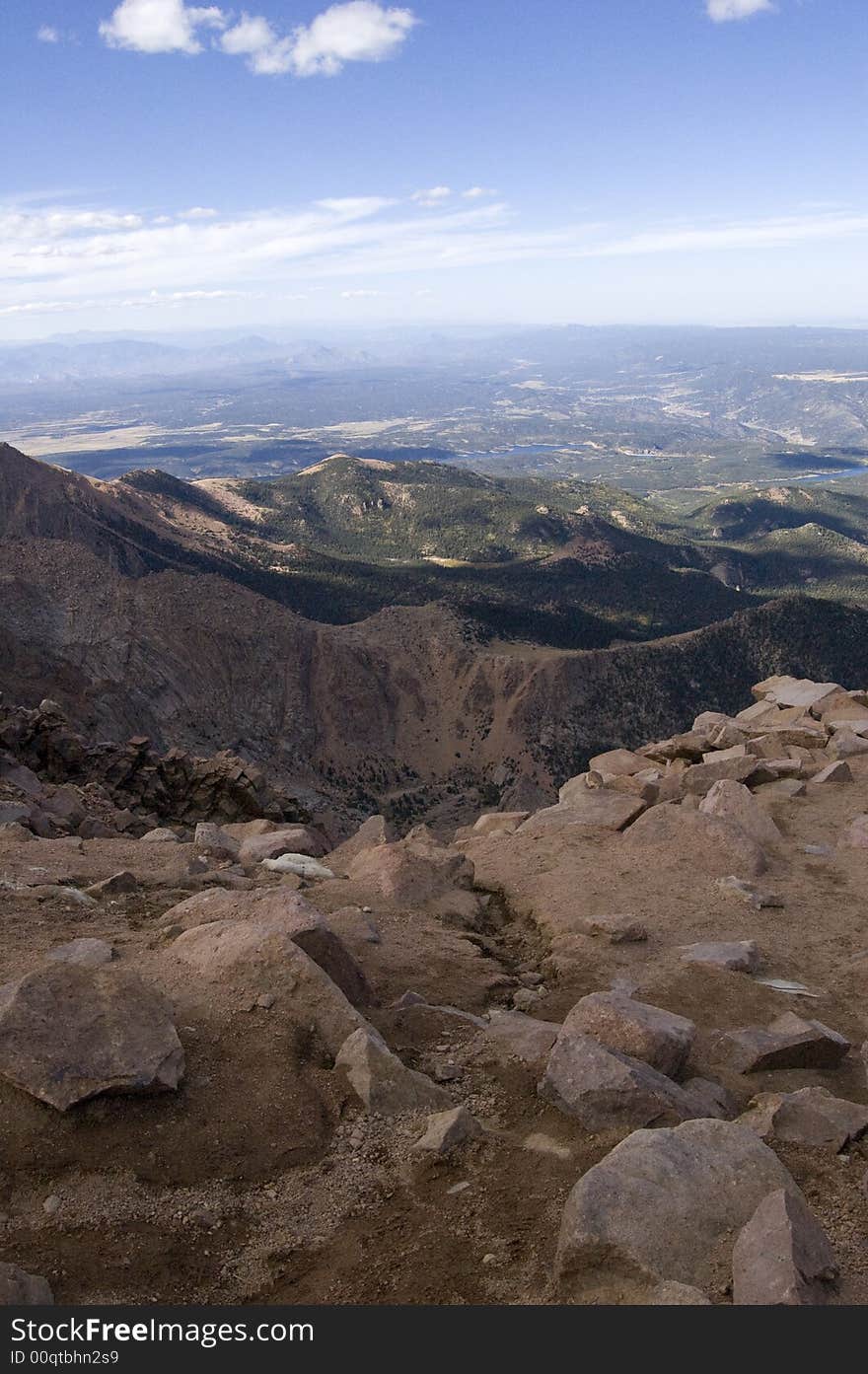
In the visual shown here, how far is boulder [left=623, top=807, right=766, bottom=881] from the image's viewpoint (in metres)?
17.1

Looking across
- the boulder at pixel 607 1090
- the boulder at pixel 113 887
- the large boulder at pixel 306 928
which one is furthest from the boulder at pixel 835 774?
the boulder at pixel 113 887

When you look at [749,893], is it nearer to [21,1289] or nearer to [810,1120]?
[810,1120]

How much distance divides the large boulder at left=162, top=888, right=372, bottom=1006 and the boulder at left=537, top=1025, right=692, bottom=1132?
110 inches

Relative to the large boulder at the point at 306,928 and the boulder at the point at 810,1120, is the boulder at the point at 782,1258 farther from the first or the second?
the large boulder at the point at 306,928

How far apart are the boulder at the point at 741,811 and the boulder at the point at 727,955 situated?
5.03 m

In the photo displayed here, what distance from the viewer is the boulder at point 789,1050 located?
1009 centimetres

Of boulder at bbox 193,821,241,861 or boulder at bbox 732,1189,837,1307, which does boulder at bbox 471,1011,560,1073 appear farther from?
boulder at bbox 193,821,241,861

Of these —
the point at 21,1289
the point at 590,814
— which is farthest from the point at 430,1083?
the point at 590,814

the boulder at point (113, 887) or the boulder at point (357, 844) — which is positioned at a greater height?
the boulder at point (113, 887)

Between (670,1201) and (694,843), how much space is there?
12.0m

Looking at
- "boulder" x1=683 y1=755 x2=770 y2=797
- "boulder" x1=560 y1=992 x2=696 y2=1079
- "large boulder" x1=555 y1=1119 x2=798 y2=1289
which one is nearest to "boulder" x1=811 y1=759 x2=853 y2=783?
"boulder" x1=683 y1=755 x2=770 y2=797

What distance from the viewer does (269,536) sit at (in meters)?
159

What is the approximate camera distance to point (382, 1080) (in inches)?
336

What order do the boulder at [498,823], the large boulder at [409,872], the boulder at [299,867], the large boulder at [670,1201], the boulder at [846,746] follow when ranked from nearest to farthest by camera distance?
the large boulder at [670,1201] → the large boulder at [409,872] → the boulder at [299,867] → the boulder at [498,823] → the boulder at [846,746]
